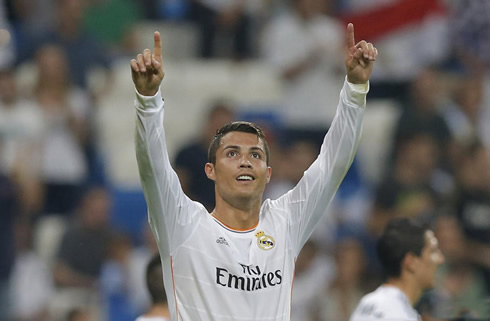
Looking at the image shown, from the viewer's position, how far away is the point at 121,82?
1333cm

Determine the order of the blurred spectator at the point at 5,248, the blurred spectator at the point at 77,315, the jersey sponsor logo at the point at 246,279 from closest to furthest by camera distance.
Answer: the jersey sponsor logo at the point at 246,279 → the blurred spectator at the point at 77,315 → the blurred spectator at the point at 5,248

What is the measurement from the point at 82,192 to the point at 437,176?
368 cm

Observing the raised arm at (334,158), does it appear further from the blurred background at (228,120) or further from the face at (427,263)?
the blurred background at (228,120)

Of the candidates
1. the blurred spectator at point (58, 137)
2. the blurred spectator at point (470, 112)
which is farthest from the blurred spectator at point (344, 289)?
the blurred spectator at point (58, 137)

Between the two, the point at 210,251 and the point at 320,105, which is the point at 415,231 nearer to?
the point at 210,251

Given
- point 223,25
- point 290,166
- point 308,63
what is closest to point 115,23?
point 223,25

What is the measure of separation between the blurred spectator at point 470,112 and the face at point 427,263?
5.65 metres

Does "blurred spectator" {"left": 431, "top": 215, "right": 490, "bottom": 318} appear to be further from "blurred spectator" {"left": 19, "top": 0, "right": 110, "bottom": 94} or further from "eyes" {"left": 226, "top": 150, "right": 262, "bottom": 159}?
"eyes" {"left": 226, "top": 150, "right": 262, "bottom": 159}

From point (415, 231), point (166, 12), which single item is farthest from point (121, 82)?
point (415, 231)

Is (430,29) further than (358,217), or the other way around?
(430,29)

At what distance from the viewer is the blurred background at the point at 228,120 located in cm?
1059

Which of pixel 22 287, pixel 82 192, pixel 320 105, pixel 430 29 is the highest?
pixel 430 29

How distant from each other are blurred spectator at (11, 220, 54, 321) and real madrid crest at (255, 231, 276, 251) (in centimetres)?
556

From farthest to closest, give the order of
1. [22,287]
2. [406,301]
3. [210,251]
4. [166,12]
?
[166,12], [22,287], [406,301], [210,251]
